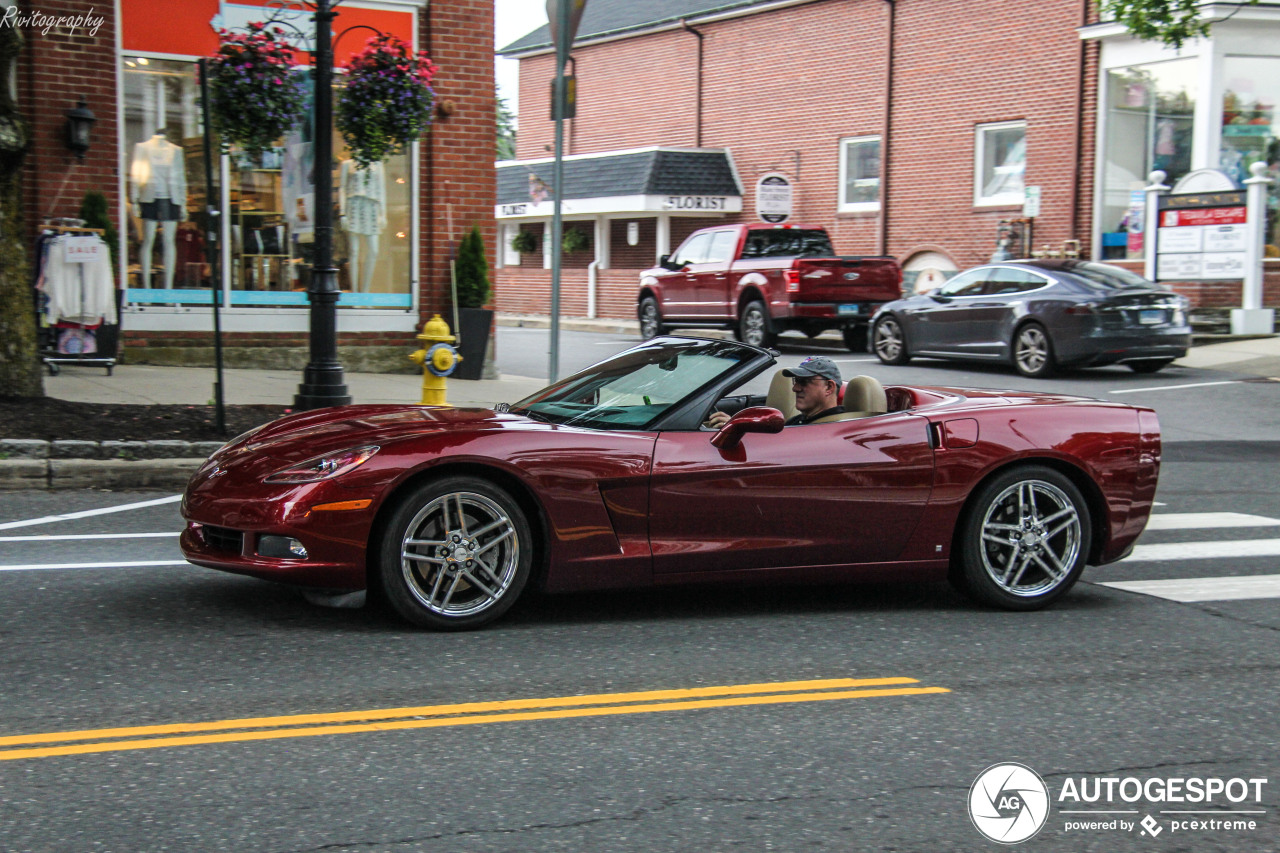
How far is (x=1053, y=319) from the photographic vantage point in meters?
16.7

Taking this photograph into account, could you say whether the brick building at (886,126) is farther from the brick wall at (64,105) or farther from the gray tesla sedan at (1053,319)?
the brick wall at (64,105)

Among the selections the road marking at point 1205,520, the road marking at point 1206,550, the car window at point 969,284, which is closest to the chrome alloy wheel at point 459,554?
the road marking at point 1206,550

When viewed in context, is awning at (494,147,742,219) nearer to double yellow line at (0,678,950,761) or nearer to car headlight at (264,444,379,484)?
car headlight at (264,444,379,484)

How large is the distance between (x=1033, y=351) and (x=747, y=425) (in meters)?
12.4

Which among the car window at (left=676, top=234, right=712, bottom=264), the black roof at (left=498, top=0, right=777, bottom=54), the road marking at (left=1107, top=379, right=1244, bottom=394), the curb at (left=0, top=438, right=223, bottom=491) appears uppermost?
the black roof at (left=498, top=0, right=777, bottom=54)

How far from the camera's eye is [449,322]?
51.9 ft

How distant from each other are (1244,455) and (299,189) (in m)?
10.3

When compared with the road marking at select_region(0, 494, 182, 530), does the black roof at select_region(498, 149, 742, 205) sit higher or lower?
higher

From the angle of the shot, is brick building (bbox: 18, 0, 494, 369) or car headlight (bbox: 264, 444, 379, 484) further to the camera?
brick building (bbox: 18, 0, 494, 369)

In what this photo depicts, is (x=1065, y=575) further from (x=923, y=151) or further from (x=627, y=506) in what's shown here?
(x=923, y=151)

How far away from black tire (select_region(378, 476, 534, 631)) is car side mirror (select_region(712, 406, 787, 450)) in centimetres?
88

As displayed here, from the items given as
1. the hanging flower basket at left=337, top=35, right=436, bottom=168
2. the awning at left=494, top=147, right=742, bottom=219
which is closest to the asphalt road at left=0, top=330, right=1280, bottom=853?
the hanging flower basket at left=337, top=35, right=436, bottom=168

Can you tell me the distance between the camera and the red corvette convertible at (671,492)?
17.0ft

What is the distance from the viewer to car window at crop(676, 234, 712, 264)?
2284 centimetres
